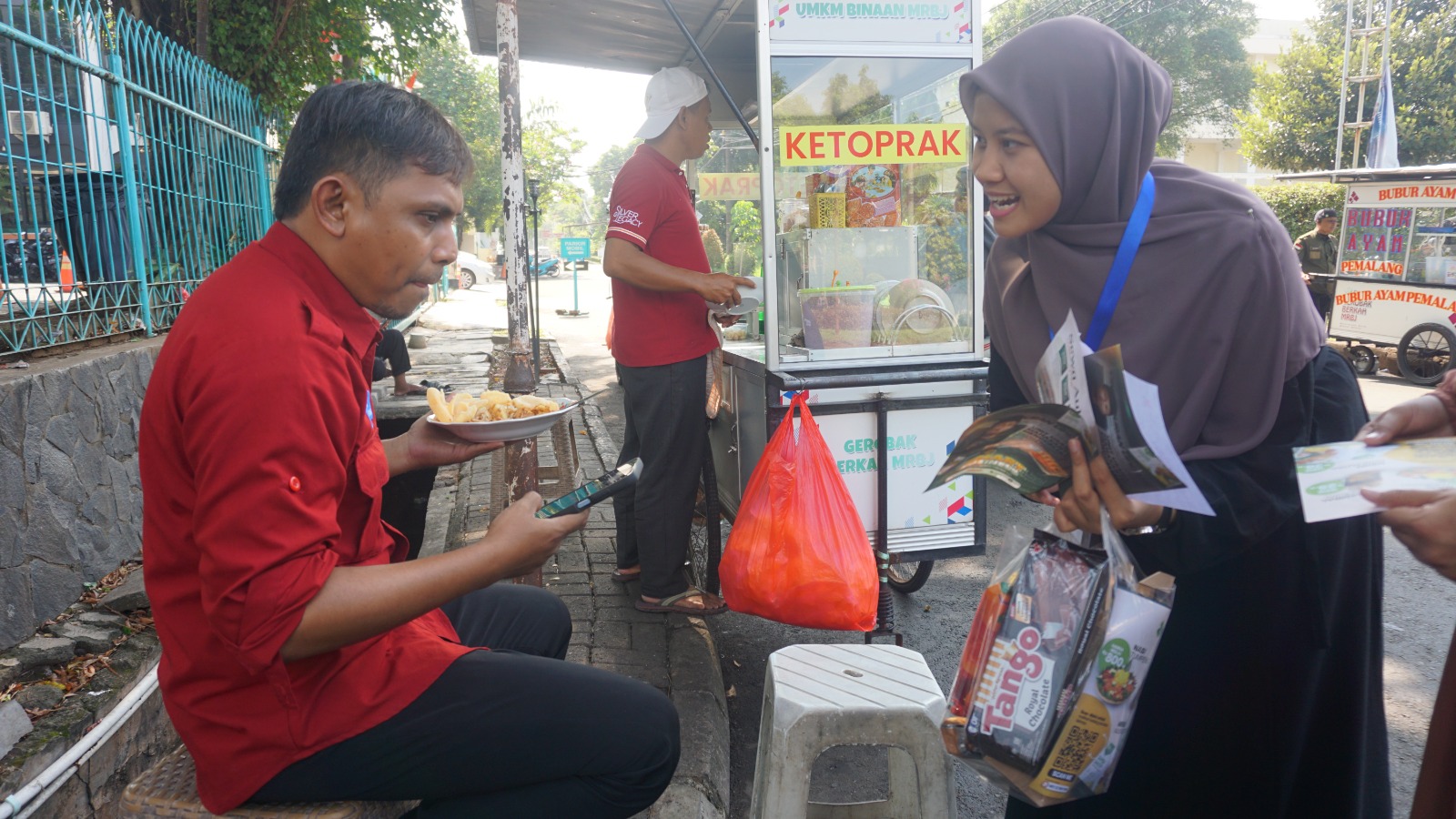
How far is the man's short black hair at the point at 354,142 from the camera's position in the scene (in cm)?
153

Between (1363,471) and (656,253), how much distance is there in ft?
8.85

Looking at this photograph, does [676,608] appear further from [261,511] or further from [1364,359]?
[1364,359]

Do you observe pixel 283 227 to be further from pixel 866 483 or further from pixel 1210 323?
pixel 866 483

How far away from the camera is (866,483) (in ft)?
11.2

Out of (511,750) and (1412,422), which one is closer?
(1412,422)

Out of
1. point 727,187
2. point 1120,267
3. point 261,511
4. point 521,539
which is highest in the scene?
point 727,187

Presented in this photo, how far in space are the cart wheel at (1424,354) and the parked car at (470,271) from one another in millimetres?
27860

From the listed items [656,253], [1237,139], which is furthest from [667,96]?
[1237,139]

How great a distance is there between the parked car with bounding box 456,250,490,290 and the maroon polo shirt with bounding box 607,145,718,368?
29.9 metres

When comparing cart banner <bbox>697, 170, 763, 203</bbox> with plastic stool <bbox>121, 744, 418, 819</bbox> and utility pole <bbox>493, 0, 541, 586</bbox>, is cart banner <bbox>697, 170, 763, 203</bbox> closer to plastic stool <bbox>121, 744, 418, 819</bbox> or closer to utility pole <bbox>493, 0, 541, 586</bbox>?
utility pole <bbox>493, 0, 541, 586</bbox>

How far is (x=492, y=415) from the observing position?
2.32 meters

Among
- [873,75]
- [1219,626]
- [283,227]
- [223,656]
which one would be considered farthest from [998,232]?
[873,75]

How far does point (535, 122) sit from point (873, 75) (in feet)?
168

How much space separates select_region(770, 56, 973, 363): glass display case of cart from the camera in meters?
3.47
